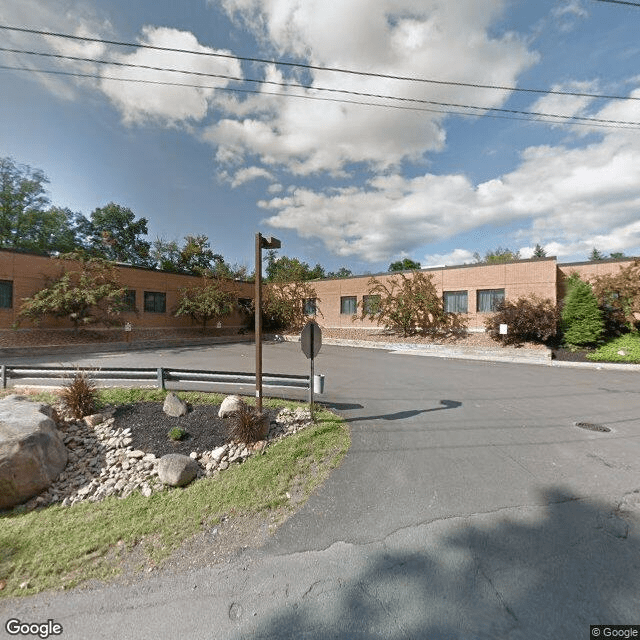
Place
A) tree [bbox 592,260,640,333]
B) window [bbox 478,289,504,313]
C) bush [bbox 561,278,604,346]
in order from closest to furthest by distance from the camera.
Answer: bush [bbox 561,278,604,346]
tree [bbox 592,260,640,333]
window [bbox 478,289,504,313]

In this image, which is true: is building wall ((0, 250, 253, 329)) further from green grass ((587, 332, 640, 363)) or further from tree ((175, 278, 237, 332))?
green grass ((587, 332, 640, 363))

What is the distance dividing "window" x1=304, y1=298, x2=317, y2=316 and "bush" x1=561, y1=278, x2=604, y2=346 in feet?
58.5

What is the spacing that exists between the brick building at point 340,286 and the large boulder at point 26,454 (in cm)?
1611

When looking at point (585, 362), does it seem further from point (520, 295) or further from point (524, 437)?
point (524, 437)

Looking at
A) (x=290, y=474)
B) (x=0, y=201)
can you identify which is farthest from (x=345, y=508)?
Answer: (x=0, y=201)

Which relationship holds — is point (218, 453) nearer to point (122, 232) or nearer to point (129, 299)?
point (129, 299)

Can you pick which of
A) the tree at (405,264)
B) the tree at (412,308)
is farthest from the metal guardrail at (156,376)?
the tree at (405,264)

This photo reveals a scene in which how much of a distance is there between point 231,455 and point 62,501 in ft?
7.64

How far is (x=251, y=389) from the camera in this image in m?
8.26

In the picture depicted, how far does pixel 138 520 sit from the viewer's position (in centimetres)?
364

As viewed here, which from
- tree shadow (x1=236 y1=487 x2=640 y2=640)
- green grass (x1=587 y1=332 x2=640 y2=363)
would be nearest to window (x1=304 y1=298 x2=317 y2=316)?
green grass (x1=587 y1=332 x2=640 y2=363)

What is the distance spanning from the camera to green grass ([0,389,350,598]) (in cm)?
300

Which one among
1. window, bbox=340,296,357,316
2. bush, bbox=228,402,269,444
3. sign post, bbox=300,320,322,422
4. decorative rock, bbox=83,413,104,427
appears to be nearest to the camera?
bush, bbox=228,402,269,444

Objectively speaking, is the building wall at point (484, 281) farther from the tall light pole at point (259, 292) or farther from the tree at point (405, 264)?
the tree at point (405, 264)
